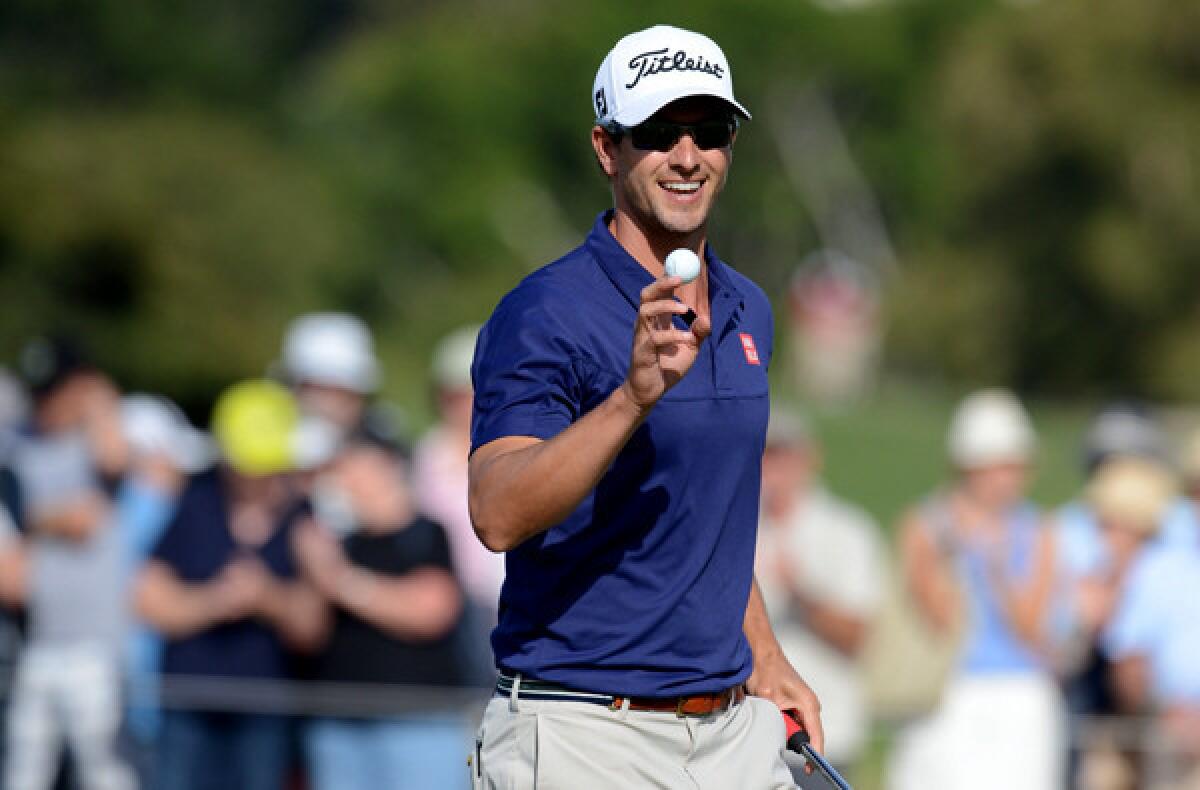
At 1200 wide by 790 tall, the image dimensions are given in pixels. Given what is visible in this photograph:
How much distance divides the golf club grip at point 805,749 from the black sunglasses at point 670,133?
1.34 metres

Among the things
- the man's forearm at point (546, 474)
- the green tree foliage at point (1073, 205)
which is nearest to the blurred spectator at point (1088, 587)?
the man's forearm at point (546, 474)

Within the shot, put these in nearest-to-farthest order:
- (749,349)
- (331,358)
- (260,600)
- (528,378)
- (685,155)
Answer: (528,378) → (685,155) → (749,349) → (260,600) → (331,358)

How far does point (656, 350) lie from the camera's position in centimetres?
397

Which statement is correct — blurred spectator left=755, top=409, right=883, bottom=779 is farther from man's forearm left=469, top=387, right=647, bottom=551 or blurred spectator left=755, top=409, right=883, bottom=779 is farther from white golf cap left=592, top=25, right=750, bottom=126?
man's forearm left=469, top=387, right=647, bottom=551

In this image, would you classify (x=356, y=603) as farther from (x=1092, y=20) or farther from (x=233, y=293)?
(x=1092, y=20)

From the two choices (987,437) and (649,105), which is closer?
(649,105)

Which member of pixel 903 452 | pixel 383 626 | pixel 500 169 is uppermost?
pixel 500 169

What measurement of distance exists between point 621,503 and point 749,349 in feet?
1.64

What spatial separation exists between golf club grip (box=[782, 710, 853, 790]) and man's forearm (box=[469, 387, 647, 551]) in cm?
99

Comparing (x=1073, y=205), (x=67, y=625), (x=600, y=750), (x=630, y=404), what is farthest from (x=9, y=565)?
(x=1073, y=205)

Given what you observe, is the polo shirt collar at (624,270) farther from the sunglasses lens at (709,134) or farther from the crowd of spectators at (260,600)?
the crowd of spectators at (260,600)

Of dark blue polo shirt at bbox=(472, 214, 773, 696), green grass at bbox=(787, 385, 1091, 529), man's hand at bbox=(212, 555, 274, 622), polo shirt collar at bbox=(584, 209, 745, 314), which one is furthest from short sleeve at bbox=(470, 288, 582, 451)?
green grass at bbox=(787, 385, 1091, 529)

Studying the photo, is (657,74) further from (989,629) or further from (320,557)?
(989,629)

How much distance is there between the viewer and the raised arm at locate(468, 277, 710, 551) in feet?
13.0
